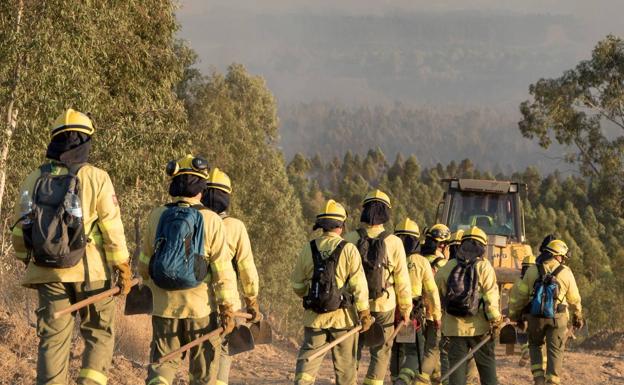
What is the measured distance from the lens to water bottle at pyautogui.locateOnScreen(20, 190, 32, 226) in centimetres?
630

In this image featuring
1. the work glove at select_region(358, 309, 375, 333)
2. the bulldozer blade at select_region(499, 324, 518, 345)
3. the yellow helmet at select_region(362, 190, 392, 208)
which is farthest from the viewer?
the bulldozer blade at select_region(499, 324, 518, 345)

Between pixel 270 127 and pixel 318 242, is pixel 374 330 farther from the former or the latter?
pixel 270 127

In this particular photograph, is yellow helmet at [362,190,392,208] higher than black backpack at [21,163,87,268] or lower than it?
higher

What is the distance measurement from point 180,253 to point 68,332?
964 millimetres

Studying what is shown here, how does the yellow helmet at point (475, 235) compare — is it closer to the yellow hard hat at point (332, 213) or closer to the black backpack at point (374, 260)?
the black backpack at point (374, 260)

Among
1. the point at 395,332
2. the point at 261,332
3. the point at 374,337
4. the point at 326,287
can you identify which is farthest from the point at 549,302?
the point at 261,332

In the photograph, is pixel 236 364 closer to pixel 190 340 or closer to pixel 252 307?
pixel 252 307

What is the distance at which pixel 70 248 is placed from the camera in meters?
6.31

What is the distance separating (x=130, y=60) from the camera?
59.3 ft

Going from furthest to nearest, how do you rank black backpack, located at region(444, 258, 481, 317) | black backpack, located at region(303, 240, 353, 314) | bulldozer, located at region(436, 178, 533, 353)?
bulldozer, located at region(436, 178, 533, 353) → black backpack, located at region(444, 258, 481, 317) → black backpack, located at region(303, 240, 353, 314)

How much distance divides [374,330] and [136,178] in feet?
34.3

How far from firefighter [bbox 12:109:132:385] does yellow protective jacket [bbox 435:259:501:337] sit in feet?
15.6

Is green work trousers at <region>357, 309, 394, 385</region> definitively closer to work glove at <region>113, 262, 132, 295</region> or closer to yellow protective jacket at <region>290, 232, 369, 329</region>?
yellow protective jacket at <region>290, 232, 369, 329</region>

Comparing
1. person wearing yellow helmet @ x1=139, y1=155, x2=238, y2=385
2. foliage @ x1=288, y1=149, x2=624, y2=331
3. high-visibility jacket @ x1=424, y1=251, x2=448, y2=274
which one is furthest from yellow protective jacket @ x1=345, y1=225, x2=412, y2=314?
foliage @ x1=288, y1=149, x2=624, y2=331
